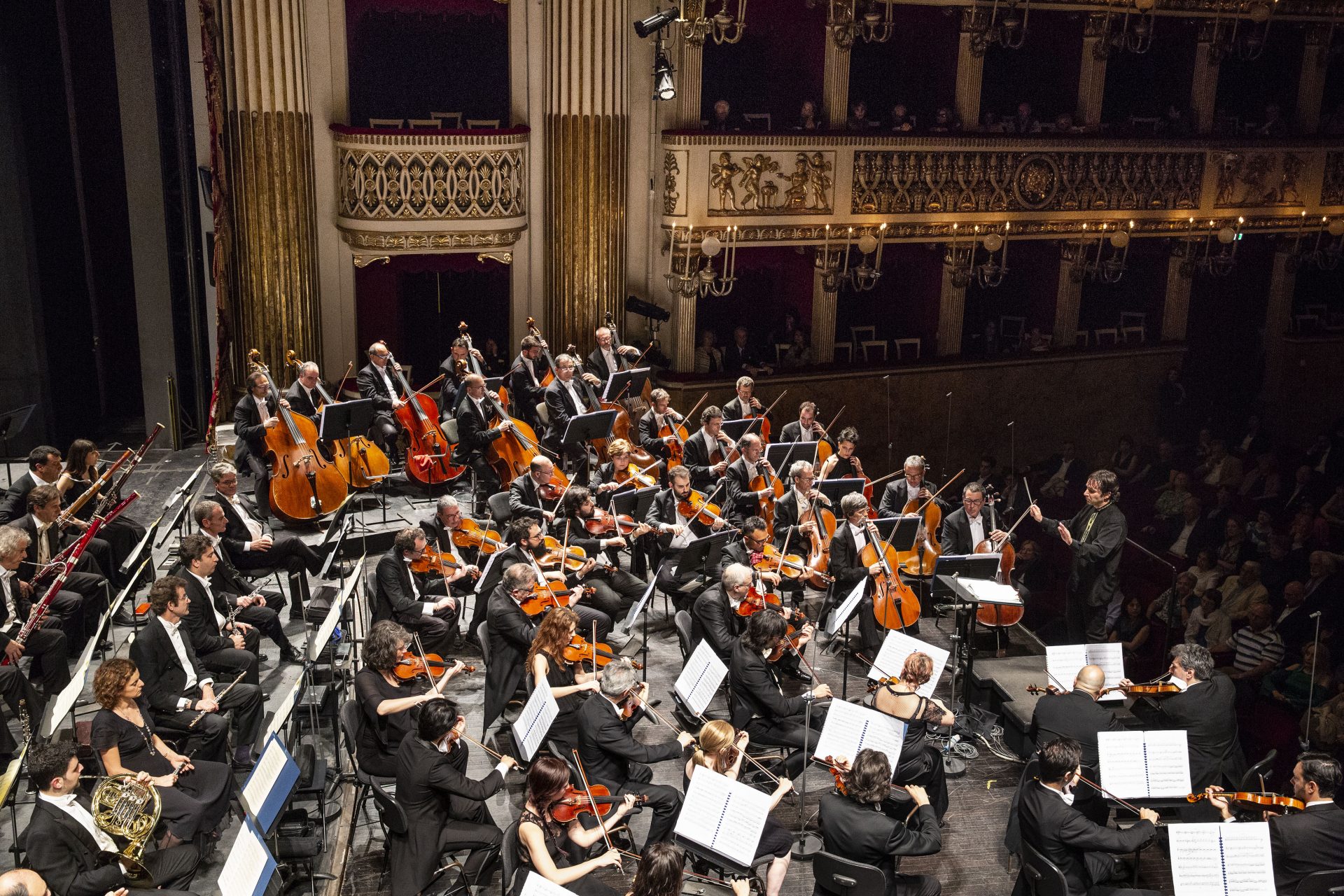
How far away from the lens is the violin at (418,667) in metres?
6.50

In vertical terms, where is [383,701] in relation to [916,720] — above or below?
above

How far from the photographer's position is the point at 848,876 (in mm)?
5582

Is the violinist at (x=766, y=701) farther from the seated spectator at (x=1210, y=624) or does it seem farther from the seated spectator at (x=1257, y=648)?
the seated spectator at (x=1210, y=624)

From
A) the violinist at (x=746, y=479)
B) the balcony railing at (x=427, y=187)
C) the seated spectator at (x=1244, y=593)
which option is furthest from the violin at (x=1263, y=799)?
the balcony railing at (x=427, y=187)

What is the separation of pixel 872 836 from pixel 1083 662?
7.34ft

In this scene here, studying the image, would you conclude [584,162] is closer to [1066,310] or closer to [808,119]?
[808,119]

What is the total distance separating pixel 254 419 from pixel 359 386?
121 cm

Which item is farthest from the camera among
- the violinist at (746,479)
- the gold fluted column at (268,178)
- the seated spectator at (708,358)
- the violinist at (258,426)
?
the seated spectator at (708,358)

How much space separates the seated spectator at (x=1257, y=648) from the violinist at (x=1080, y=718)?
2.95 metres

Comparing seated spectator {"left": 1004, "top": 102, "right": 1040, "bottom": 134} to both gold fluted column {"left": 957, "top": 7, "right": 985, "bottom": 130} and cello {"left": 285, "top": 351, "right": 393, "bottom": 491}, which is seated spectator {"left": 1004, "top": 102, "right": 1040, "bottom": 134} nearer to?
gold fluted column {"left": 957, "top": 7, "right": 985, "bottom": 130}

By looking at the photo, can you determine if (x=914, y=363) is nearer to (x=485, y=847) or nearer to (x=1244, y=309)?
(x=1244, y=309)

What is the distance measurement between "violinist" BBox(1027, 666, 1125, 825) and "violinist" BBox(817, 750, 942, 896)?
1.34 m

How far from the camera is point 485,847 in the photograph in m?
6.14

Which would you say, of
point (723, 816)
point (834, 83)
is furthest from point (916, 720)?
point (834, 83)
